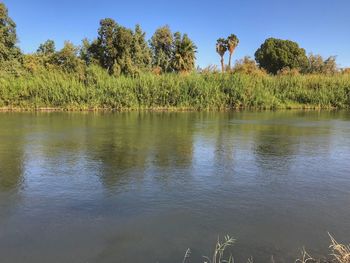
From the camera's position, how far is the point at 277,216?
5.55 meters

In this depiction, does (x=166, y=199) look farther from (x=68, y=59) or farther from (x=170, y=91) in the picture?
(x=68, y=59)

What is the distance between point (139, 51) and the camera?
34.4 m

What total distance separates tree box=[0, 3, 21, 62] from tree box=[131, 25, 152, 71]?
32.5 feet

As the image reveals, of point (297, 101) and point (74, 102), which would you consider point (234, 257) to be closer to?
point (74, 102)

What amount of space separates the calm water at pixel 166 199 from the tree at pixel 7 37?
23.3 metres

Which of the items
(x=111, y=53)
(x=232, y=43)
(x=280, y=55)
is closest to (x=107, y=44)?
(x=111, y=53)

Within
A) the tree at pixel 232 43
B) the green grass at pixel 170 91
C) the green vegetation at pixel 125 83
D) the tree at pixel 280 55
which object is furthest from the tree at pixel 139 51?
the tree at pixel 280 55

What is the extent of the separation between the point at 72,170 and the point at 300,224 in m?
4.86

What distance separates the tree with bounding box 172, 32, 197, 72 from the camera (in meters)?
41.8

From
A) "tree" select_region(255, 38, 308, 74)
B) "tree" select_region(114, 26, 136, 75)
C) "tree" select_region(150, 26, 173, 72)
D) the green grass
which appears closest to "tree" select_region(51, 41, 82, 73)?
the green grass

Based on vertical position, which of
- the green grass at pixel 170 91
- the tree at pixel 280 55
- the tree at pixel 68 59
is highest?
the tree at pixel 280 55

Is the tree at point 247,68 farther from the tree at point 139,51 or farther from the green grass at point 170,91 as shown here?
the tree at point 139,51

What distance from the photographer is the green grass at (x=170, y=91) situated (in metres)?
27.5

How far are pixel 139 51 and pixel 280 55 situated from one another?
33.7m
